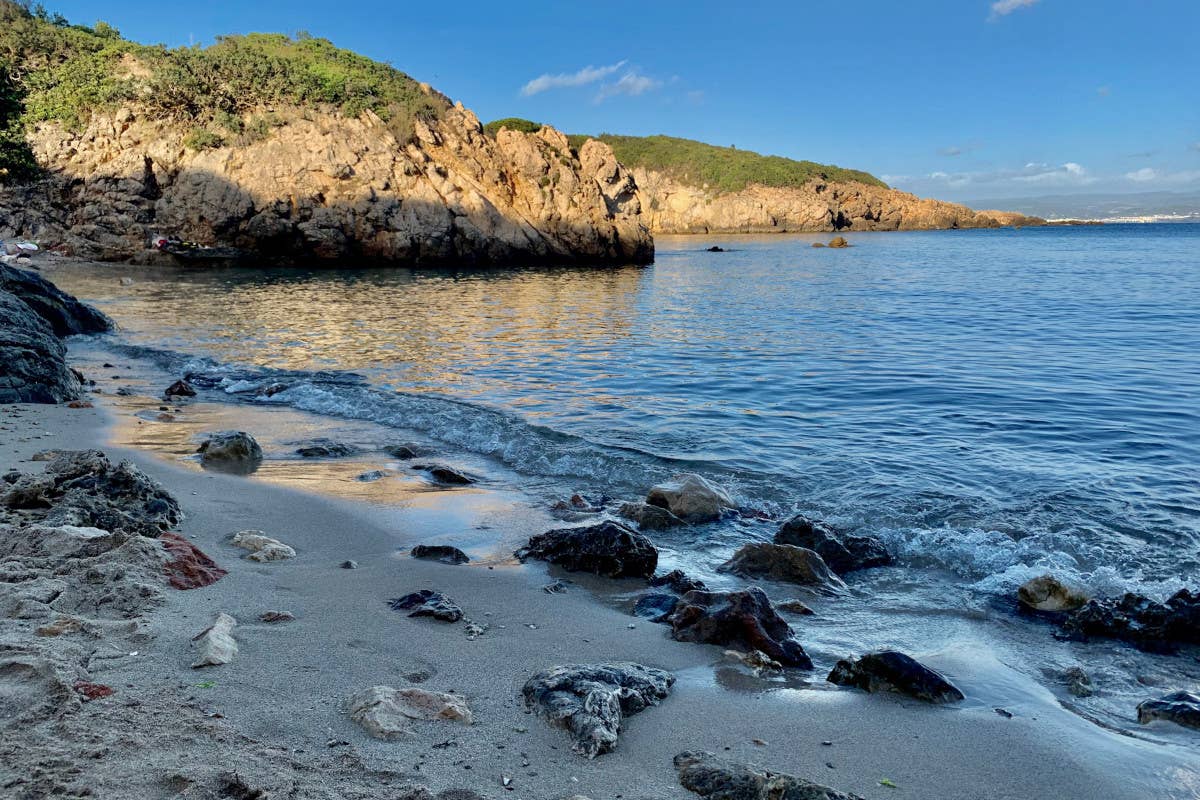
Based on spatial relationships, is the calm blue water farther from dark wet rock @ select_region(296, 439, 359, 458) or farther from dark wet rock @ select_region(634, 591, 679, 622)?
dark wet rock @ select_region(634, 591, 679, 622)

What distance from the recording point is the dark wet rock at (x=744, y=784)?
3.00 meters

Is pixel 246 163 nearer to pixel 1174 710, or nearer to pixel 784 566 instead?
pixel 784 566

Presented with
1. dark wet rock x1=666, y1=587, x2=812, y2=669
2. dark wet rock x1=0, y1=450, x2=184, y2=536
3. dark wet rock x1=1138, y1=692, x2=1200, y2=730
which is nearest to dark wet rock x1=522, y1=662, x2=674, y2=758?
dark wet rock x1=666, y1=587, x2=812, y2=669

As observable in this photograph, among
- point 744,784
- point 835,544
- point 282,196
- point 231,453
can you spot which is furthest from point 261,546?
point 282,196

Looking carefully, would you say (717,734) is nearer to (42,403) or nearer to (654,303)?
(42,403)

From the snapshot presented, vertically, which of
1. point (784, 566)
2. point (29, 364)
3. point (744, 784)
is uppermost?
point (29, 364)

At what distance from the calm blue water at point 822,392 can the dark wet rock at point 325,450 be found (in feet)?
4.64

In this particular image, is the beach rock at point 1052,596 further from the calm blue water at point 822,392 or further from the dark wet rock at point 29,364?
the dark wet rock at point 29,364

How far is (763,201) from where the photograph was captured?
136 metres

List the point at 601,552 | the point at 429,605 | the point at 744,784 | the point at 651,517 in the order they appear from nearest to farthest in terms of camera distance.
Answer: the point at 744,784 → the point at 429,605 → the point at 601,552 → the point at 651,517

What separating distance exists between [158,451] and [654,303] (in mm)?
21710

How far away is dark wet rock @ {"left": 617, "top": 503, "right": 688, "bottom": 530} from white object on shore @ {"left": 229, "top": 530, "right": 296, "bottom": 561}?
9.90 ft

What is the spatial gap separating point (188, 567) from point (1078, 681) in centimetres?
523

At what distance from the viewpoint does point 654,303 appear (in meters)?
28.8
